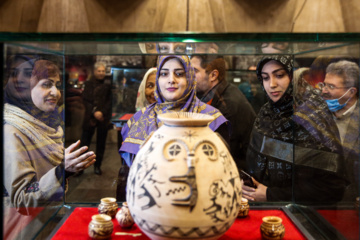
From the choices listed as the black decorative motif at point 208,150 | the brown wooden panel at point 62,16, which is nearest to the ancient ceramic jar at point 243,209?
the black decorative motif at point 208,150

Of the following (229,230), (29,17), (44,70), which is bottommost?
(229,230)

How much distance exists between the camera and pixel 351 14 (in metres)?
1.57

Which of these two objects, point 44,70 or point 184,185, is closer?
point 184,185

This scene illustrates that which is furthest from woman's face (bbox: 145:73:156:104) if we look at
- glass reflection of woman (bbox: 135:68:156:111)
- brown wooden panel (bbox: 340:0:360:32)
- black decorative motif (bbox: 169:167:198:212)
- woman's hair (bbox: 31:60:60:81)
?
brown wooden panel (bbox: 340:0:360:32)

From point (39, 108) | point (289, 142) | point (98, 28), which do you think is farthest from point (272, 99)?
point (39, 108)

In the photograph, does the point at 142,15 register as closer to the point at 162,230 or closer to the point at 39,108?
the point at 39,108

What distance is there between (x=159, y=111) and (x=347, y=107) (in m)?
0.80

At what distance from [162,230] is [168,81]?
2.44ft

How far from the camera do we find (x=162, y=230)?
4.05 feet

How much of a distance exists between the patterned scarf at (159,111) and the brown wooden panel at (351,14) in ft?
2.13

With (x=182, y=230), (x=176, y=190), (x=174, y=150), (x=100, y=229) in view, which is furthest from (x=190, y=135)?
(x=100, y=229)

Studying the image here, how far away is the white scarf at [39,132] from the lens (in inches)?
57.1

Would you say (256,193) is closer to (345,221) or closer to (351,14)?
(345,221)

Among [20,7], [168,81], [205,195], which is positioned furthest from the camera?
[168,81]
